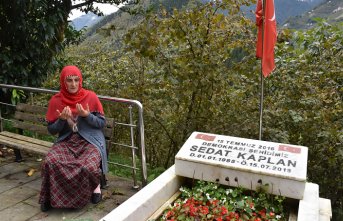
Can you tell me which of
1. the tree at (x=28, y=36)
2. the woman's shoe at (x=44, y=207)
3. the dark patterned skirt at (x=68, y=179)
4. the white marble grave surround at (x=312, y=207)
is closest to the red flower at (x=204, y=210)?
the white marble grave surround at (x=312, y=207)

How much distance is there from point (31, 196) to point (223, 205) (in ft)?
7.65

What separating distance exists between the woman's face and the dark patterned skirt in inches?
28.3

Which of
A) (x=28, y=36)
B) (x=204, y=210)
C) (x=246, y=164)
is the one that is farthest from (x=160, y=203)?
(x=28, y=36)

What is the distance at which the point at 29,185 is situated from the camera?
178 inches

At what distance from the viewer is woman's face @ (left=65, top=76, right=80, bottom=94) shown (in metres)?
4.00

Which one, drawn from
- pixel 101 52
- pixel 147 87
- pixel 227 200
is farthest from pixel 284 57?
pixel 101 52

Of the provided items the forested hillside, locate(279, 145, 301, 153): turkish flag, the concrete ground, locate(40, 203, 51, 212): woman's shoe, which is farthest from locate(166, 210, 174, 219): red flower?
the forested hillside

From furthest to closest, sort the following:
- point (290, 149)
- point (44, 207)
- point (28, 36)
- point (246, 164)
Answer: point (28, 36) < point (44, 207) < point (290, 149) < point (246, 164)

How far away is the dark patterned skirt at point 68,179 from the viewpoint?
377 cm

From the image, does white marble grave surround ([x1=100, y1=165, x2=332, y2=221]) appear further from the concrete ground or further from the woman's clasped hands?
the woman's clasped hands

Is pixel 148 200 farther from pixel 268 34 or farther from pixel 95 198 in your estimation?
pixel 268 34

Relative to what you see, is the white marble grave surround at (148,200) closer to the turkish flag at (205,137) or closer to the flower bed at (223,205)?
the flower bed at (223,205)

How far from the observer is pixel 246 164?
352cm

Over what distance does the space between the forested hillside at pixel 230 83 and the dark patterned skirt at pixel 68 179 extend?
1724 millimetres
